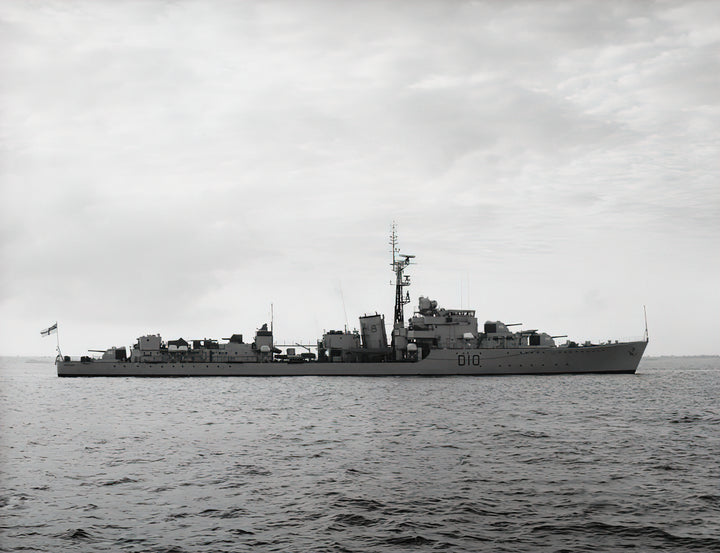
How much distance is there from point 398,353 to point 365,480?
52152 mm

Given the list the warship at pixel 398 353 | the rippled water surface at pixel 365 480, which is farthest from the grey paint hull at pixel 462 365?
the rippled water surface at pixel 365 480

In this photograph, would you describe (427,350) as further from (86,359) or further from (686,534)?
(686,534)

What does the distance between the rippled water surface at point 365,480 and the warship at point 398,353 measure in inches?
1173

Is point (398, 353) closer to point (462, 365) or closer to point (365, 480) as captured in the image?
point (462, 365)

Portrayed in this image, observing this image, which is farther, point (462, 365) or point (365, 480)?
point (462, 365)

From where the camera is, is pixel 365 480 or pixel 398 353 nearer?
pixel 365 480

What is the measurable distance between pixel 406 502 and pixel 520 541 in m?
4.02

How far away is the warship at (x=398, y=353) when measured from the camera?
68312 mm

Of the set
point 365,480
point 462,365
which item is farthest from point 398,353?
point 365,480

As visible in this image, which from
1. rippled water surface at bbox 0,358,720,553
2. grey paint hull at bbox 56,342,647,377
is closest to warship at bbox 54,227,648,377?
grey paint hull at bbox 56,342,647,377

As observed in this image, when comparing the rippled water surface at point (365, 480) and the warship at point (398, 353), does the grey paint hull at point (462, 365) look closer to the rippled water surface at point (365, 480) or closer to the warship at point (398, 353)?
the warship at point (398, 353)

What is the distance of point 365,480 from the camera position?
19.0 m

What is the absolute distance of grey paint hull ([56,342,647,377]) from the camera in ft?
224

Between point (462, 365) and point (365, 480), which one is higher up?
point (462, 365)
